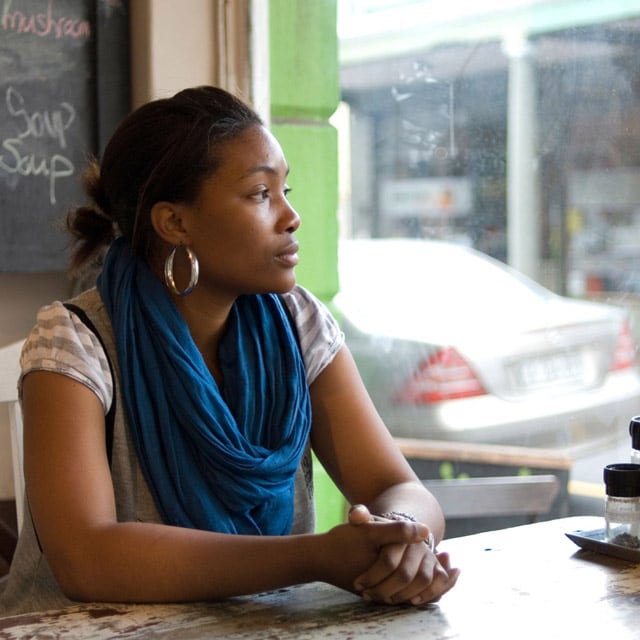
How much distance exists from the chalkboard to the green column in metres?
0.42

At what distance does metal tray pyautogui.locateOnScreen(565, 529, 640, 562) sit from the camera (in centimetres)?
144

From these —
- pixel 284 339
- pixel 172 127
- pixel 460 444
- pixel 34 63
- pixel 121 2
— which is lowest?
pixel 460 444

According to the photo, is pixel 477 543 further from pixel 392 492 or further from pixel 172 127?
pixel 172 127

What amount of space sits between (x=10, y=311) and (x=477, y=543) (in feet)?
4.39

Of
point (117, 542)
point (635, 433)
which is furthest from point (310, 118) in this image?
point (117, 542)

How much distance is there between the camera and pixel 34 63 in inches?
93.2

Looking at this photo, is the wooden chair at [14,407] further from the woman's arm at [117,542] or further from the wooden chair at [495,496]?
the wooden chair at [495,496]

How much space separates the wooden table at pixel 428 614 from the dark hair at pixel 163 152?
25.7 inches

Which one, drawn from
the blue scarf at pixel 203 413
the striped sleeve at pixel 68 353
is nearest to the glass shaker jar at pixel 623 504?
the blue scarf at pixel 203 413

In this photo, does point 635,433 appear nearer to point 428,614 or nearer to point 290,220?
point 428,614

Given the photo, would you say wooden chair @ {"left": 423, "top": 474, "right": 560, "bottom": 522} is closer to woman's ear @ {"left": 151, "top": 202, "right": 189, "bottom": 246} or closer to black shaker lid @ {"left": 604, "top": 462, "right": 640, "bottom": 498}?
black shaker lid @ {"left": 604, "top": 462, "right": 640, "bottom": 498}

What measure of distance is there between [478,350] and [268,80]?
3.01 ft

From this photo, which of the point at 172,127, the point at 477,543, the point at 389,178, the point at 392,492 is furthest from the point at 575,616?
the point at 389,178

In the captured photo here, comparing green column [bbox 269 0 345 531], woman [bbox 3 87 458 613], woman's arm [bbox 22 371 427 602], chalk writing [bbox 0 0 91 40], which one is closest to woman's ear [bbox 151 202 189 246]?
woman [bbox 3 87 458 613]
